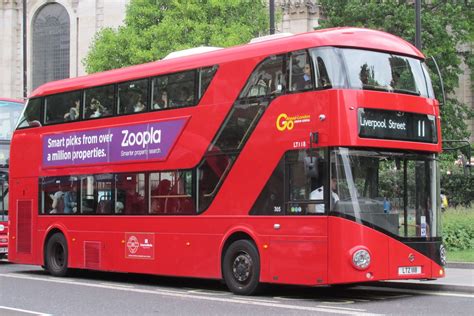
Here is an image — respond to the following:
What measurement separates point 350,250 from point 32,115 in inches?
406

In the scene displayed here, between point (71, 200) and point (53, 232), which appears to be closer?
point (71, 200)

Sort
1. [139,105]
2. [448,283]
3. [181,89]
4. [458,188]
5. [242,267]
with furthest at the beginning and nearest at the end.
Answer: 1. [458,188]
2. [139,105]
3. [181,89]
4. [448,283]
5. [242,267]

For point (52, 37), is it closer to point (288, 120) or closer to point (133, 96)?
point (133, 96)

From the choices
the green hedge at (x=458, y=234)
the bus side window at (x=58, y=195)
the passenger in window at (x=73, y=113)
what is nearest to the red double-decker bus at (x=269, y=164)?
the passenger in window at (x=73, y=113)

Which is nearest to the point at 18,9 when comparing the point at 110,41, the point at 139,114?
the point at 110,41

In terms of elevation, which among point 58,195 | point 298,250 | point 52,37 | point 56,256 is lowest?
point 56,256

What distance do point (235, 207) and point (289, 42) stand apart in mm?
3085

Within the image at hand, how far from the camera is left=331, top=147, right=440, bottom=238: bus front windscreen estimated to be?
1278 centimetres

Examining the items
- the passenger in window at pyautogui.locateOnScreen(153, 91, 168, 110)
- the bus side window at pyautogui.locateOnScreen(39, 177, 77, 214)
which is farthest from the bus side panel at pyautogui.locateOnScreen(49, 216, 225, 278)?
the passenger in window at pyautogui.locateOnScreen(153, 91, 168, 110)

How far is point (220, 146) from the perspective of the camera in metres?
14.9

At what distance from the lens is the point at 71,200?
18.6 metres

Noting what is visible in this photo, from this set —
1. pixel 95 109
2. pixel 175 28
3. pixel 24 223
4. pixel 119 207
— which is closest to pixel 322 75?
pixel 119 207

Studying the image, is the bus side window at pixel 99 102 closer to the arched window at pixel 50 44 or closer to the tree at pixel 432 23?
the tree at pixel 432 23

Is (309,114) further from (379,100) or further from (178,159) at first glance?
(178,159)
